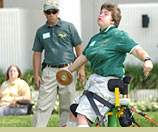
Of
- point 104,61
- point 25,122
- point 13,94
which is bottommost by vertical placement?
point 25,122

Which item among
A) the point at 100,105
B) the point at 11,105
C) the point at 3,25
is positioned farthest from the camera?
the point at 3,25

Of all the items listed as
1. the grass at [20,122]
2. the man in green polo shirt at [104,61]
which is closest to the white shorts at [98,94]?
the man in green polo shirt at [104,61]

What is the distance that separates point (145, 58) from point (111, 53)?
415 mm

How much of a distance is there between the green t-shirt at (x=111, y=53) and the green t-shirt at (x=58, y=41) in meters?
2.06

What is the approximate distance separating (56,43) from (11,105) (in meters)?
3.28

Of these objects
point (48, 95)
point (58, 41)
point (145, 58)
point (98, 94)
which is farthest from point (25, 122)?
point (145, 58)

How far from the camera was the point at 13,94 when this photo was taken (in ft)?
31.4

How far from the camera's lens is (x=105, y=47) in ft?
14.4

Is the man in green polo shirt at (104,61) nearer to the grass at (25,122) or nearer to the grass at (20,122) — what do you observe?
the grass at (25,122)

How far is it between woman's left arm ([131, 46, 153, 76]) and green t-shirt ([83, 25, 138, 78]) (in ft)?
0.36

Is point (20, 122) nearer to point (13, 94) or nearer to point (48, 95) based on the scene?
point (48, 95)

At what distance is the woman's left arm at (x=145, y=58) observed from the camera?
3.90 meters

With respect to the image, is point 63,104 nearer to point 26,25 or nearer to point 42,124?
point 42,124

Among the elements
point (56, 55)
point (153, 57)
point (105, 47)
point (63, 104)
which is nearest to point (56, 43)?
point (56, 55)
